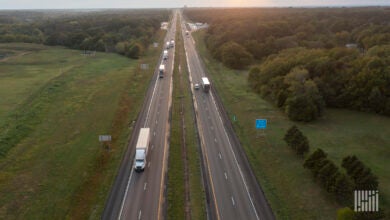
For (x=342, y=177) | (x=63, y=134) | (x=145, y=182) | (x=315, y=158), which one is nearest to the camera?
(x=342, y=177)

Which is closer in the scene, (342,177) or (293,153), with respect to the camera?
(342,177)

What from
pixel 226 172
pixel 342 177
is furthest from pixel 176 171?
pixel 342 177

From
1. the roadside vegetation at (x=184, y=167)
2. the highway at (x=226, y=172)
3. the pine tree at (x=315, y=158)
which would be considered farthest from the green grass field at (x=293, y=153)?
the roadside vegetation at (x=184, y=167)

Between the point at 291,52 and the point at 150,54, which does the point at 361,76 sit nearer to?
the point at 291,52

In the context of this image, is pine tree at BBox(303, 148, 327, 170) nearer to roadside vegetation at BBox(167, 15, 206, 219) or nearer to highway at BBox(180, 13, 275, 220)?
highway at BBox(180, 13, 275, 220)

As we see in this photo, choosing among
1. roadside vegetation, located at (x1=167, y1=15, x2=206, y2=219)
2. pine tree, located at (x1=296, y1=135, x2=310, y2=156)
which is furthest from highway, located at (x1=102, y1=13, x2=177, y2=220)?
pine tree, located at (x1=296, y1=135, x2=310, y2=156)

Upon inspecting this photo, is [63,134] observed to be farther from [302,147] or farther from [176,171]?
[302,147]

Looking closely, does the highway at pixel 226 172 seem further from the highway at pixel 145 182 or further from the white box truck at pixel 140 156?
the white box truck at pixel 140 156
